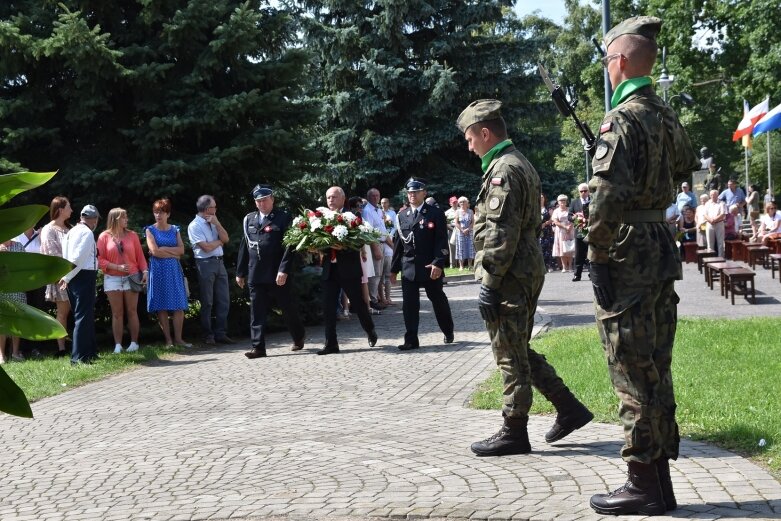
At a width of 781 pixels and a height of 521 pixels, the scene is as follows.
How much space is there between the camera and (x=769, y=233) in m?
25.5

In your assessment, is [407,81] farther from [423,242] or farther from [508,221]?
[508,221]

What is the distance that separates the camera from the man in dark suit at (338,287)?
40.8ft

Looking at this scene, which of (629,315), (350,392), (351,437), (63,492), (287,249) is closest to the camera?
(629,315)

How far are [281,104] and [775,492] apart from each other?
11.6 metres

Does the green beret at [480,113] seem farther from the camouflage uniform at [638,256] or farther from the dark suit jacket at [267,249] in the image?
the dark suit jacket at [267,249]

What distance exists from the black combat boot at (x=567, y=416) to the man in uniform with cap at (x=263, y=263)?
6416mm

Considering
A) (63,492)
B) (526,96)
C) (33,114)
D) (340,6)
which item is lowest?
(63,492)

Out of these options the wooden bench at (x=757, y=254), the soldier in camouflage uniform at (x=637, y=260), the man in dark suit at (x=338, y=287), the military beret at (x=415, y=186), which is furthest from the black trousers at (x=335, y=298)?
the wooden bench at (x=757, y=254)

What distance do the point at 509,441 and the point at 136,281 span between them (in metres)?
8.11

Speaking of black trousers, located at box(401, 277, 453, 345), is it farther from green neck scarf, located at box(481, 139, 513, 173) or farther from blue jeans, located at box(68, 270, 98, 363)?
green neck scarf, located at box(481, 139, 513, 173)

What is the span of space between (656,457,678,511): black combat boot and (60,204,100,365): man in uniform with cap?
8.56m

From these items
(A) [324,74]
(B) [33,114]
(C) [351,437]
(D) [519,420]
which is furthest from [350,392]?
(A) [324,74]

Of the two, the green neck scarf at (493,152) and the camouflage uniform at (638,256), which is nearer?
the camouflage uniform at (638,256)

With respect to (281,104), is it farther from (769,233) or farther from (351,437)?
(769,233)
